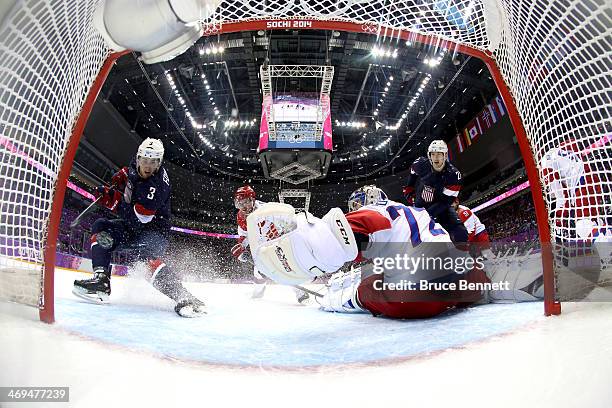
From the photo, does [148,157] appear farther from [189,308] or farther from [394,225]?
[394,225]

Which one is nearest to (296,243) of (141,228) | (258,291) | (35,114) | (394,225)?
(394,225)

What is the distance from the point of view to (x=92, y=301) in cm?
140

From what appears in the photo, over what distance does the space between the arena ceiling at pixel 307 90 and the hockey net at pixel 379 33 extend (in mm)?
4409

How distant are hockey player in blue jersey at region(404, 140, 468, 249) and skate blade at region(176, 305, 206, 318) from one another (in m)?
1.20

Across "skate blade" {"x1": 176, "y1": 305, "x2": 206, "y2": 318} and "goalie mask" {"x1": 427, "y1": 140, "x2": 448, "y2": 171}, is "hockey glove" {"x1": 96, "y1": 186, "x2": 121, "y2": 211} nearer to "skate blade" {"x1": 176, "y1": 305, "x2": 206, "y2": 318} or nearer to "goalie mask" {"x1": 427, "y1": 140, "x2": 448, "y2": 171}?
"skate blade" {"x1": 176, "y1": 305, "x2": 206, "y2": 318}

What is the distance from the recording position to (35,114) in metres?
0.93

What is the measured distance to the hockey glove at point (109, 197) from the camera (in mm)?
1775

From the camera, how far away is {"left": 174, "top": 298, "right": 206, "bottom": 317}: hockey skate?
4.47 feet

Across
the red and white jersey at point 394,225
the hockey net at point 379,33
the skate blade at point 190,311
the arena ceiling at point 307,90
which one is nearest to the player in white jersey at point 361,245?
the red and white jersey at point 394,225

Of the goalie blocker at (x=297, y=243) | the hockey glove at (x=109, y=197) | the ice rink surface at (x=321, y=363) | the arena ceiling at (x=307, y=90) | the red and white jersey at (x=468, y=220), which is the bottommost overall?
the ice rink surface at (x=321, y=363)

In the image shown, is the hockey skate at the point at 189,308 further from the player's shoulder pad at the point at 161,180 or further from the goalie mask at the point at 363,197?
the goalie mask at the point at 363,197

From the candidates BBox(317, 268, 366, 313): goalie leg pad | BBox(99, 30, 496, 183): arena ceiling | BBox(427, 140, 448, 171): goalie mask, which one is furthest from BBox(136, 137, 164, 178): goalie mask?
BBox(99, 30, 496, 183): arena ceiling

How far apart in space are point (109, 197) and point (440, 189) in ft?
5.21

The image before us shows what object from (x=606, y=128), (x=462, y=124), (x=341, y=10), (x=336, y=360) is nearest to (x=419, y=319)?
(x=336, y=360)
